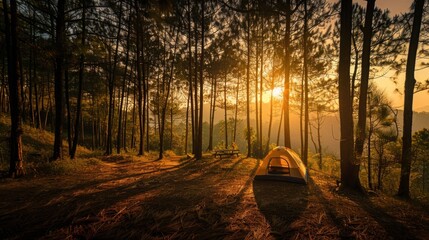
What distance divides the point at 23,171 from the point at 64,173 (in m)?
1.21

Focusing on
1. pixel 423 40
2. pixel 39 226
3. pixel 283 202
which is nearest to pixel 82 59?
pixel 39 226

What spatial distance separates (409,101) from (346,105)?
354 centimetres

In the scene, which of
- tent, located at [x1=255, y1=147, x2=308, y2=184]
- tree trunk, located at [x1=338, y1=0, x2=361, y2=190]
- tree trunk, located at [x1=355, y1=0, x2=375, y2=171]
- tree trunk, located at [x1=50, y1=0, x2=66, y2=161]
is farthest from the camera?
tree trunk, located at [x1=50, y1=0, x2=66, y2=161]

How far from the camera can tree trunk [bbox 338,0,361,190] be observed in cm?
723

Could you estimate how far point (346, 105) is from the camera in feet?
23.8

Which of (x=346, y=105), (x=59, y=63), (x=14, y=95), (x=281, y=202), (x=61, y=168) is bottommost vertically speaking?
(x=281, y=202)

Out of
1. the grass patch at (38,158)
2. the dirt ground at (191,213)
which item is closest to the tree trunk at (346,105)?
the dirt ground at (191,213)

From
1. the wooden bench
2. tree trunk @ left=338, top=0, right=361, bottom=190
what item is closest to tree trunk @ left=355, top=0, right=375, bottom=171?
tree trunk @ left=338, top=0, right=361, bottom=190

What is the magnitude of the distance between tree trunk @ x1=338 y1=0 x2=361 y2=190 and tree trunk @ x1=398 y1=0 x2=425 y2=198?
2.73 meters

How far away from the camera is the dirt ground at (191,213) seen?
3537 millimetres

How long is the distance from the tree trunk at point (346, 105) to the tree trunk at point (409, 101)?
8.96 ft

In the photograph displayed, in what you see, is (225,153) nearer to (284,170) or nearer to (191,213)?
(284,170)

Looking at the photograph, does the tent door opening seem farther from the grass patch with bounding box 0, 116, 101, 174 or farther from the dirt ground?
the grass patch with bounding box 0, 116, 101, 174

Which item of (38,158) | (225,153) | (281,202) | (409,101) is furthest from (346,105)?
(38,158)
